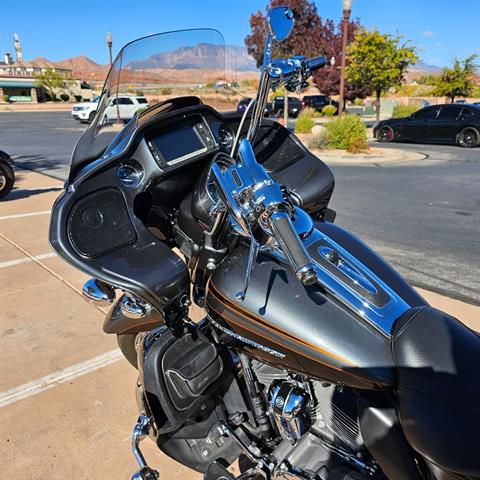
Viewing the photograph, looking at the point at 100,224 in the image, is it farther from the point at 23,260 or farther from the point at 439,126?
the point at 439,126

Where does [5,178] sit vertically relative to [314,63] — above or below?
below

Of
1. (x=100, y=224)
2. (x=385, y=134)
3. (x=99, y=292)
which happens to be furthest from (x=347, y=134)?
(x=100, y=224)

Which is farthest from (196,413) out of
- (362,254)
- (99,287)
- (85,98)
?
(85,98)

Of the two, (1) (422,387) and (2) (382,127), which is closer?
(1) (422,387)

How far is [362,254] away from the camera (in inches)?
63.4

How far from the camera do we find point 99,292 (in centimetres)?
180

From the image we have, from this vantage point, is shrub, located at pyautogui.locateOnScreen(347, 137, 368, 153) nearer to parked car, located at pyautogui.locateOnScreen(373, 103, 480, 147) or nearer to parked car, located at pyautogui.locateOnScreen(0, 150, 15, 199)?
parked car, located at pyautogui.locateOnScreen(373, 103, 480, 147)

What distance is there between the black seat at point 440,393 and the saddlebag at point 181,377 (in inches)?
29.8

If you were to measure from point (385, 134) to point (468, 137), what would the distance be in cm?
299

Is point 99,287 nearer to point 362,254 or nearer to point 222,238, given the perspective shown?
point 222,238

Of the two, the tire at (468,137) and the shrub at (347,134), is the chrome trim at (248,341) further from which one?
the tire at (468,137)

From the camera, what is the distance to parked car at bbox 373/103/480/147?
14203mm

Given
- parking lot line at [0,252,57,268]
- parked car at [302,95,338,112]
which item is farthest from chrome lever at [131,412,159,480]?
parked car at [302,95,338,112]

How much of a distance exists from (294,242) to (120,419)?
1856 millimetres
